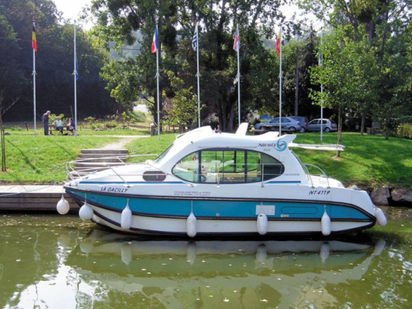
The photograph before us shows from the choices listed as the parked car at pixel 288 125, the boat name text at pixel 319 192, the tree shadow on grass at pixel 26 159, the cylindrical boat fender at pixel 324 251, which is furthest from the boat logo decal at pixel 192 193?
the parked car at pixel 288 125

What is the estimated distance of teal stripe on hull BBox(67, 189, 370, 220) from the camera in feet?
36.5

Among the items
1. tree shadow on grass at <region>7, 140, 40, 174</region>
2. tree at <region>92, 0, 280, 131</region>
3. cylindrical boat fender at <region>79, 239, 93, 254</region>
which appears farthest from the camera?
tree at <region>92, 0, 280, 131</region>

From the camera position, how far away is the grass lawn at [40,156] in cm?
1588

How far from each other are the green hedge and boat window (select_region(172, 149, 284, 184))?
954 inches

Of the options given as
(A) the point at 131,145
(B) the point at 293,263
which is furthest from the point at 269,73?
(B) the point at 293,263

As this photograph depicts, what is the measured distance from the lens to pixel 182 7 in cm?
3139

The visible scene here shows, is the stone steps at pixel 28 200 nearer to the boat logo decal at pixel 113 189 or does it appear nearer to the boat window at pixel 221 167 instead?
the boat logo decal at pixel 113 189

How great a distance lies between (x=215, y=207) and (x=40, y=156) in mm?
9831

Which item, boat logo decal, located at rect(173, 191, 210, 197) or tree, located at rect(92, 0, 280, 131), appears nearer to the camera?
boat logo decal, located at rect(173, 191, 210, 197)

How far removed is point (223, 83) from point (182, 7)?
6142 millimetres

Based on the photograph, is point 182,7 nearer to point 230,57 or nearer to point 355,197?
point 230,57

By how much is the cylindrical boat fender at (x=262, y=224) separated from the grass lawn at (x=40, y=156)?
7.87 metres

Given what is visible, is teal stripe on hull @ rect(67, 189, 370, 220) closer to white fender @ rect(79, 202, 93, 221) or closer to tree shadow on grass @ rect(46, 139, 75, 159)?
white fender @ rect(79, 202, 93, 221)

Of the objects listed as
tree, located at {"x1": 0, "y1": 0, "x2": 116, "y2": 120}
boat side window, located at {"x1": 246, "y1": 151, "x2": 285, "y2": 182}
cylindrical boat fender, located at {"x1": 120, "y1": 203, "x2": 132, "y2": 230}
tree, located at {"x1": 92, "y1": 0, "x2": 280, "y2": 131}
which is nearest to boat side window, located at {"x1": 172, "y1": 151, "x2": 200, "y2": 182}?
boat side window, located at {"x1": 246, "y1": 151, "x2": 285, "y2": 182}
